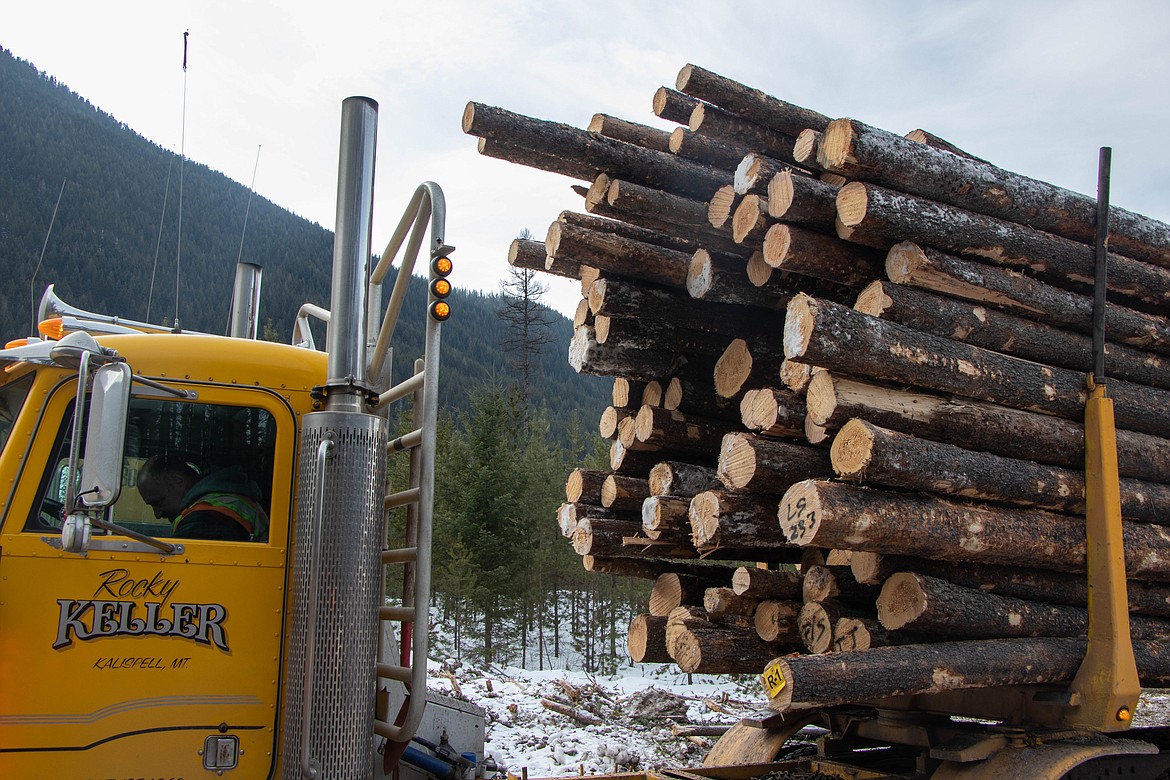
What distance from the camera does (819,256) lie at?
4191 mm

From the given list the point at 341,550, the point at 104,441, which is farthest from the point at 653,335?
the point at 104,441

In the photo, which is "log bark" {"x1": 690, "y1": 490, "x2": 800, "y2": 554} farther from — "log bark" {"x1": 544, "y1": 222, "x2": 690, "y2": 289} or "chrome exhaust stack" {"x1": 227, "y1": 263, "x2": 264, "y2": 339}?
"chrome exhaust stack" {"x1": 227, "y1": 263, "x2": 264, "y2": 339}

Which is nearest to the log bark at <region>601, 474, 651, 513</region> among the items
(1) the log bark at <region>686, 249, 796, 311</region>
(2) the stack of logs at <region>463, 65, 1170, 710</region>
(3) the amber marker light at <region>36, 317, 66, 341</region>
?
(2) the stack of logs at <region>463, 65, 1170, 710</region>

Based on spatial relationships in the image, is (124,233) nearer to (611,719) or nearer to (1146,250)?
(611,719)

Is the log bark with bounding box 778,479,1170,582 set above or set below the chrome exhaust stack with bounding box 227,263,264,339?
below

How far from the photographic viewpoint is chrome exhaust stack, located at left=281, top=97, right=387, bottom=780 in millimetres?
3125

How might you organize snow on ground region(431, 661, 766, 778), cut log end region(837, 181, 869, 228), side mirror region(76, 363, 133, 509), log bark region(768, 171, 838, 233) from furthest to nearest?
1. snow on ground region(431, 661, 766, 778)
2. log bark region(768, 171, 838, 233)
3. cut log end region(837, 181, 869, 228)
4. side mirror region(76, 363, 133, 509)

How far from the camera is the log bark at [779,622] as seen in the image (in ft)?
14.2

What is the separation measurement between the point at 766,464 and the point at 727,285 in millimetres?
1086

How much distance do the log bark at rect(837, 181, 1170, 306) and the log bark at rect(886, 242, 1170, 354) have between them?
78 millimetres

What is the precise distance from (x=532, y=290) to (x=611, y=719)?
91.2ft

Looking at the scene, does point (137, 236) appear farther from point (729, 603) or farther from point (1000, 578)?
point (1000, 578)

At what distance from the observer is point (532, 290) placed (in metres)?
36.8

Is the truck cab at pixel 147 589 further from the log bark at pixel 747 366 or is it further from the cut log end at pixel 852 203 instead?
the cut log end at pixel 852 203
